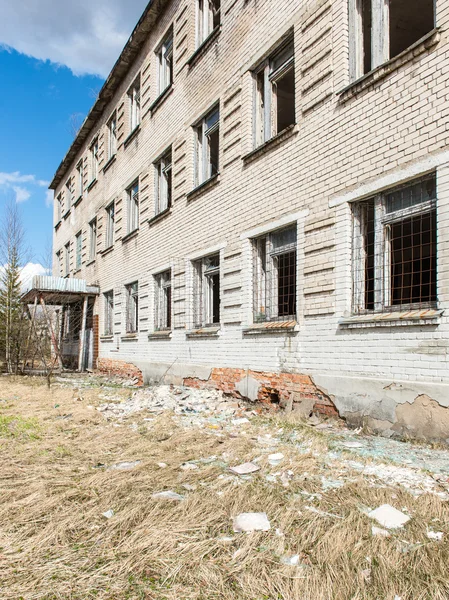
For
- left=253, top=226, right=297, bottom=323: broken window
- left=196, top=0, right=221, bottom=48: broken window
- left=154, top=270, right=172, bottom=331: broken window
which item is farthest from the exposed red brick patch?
left=196, top=0, right=221, bottom=48: broken window

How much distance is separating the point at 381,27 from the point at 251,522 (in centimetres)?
621

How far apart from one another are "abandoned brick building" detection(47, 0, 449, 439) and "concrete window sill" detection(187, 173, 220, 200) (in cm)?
4

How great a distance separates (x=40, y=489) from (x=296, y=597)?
241 cm

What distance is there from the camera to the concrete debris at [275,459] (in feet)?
14.7

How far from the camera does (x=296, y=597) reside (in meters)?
2.20

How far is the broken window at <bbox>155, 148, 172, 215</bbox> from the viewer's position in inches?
488

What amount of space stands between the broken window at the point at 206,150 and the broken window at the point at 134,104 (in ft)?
15.6

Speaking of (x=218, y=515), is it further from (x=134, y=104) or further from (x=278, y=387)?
(x=134, y=104)

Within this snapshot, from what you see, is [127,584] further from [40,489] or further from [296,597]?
[40,489]

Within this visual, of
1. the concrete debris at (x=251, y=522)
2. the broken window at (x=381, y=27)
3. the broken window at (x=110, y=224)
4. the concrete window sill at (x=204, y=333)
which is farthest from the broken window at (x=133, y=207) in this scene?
the concrete debris at (x=251, y=522)

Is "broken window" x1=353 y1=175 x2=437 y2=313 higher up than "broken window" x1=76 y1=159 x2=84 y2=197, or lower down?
lower down

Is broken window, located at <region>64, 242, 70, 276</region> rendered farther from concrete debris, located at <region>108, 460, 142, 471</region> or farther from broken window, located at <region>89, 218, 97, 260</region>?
concrete debris, located at <region>108, 460, 142, 471</region>

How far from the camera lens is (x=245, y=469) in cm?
425

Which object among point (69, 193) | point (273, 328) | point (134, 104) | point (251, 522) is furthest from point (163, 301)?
point (69, 193)
